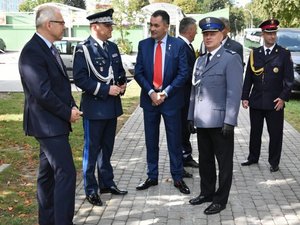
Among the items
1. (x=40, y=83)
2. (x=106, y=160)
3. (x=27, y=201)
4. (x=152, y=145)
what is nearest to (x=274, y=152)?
(x=152, y=145)

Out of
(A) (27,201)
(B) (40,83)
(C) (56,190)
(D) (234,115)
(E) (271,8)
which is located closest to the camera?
(B) (40,83)

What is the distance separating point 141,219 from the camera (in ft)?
15.1

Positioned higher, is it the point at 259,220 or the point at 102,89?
the point at 102,89

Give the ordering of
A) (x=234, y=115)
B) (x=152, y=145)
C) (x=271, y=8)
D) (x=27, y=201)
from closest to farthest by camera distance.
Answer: (x=234, y=115)
(x=27, y=201)
(x=152, y=145)
(x=271, y=8)

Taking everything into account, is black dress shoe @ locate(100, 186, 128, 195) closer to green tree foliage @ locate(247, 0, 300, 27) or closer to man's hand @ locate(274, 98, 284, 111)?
man's hand @ locate(274, 98, 284, 111)

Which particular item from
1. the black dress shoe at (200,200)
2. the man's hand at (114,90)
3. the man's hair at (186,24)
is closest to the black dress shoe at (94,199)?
the black dress shoe at (200,200)

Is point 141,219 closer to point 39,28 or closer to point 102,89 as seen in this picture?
point 102,89

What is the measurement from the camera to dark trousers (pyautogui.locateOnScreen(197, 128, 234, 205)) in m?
4.68

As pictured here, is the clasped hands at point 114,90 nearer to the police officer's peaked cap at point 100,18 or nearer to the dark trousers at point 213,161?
the police officer's peaked cap at point 100,18

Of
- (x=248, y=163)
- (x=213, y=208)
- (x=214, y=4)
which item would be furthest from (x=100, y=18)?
(x=214, y=4)

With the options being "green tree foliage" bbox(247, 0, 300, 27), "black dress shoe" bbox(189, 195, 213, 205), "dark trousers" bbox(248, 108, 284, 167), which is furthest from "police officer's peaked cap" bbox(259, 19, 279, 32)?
"green tree foliage" bbox(247, 0, 300, 27)

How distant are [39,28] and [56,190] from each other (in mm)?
1407

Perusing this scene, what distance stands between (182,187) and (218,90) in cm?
147

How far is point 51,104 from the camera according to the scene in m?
3.62
